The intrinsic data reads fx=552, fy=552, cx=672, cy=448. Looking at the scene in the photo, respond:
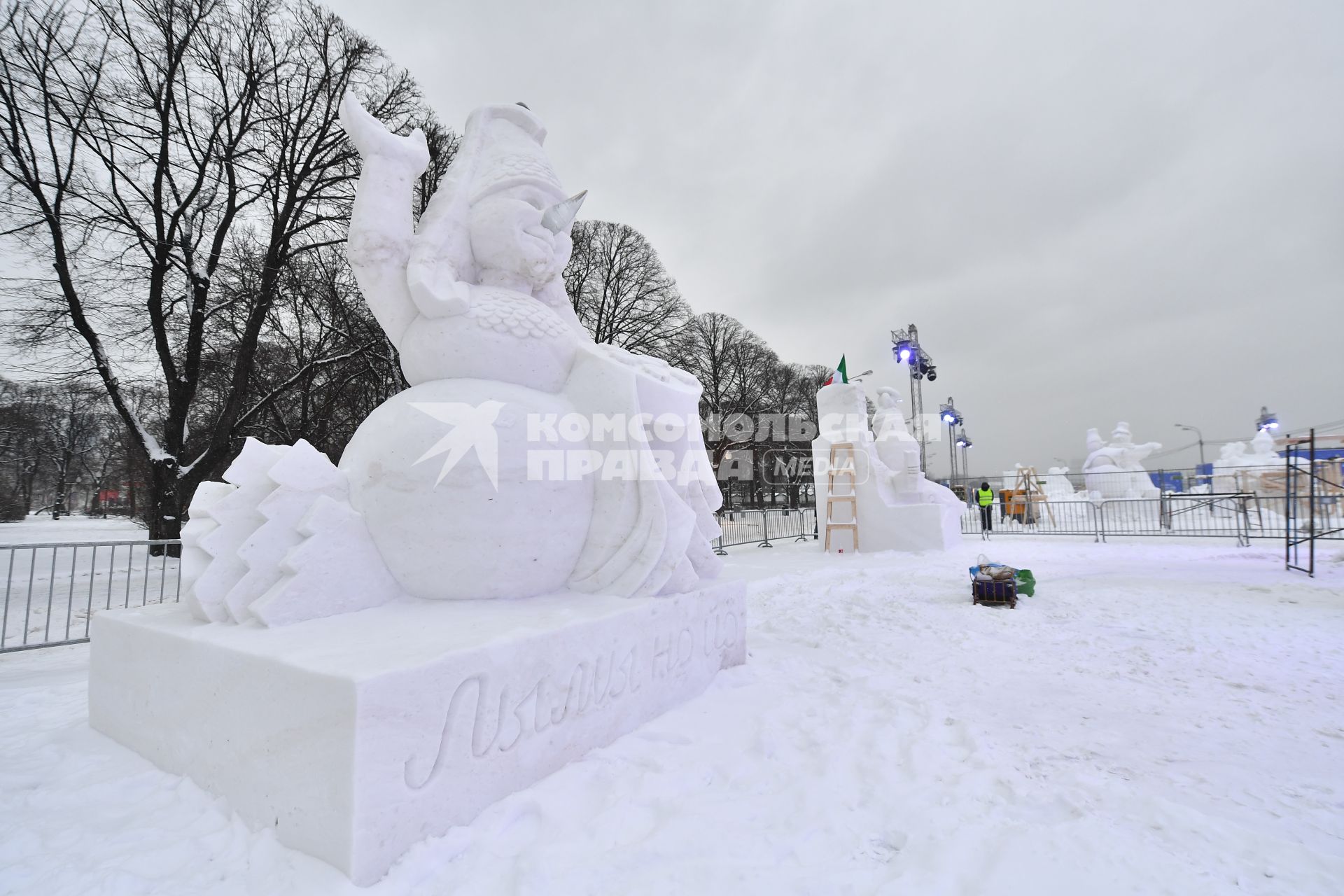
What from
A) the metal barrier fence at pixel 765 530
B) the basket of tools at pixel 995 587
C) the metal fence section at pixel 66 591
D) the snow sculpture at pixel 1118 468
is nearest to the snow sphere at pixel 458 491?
the metal fence section at pixel 66 591

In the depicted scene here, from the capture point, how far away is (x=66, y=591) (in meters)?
7.44

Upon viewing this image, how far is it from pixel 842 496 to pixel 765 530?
2.46 m

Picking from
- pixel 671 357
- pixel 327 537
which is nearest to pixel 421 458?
pixel 327 537

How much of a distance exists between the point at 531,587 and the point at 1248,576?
31.0 feet

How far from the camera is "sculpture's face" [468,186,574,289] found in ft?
10.2

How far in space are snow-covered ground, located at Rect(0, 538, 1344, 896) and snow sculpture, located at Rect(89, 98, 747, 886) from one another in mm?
180

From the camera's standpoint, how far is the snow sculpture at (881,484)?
11164 millimetres

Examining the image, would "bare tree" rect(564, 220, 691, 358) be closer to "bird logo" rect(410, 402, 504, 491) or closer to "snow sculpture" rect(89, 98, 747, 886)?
"snow sculpture" rect(89, 98, 747, 886)

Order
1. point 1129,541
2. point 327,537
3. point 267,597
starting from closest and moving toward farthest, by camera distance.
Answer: point 267,597, point 327,537, point 1129,541

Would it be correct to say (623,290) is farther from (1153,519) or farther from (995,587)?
(1153,519)

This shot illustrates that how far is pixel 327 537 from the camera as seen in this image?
2.43m

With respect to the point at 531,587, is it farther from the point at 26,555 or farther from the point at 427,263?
the point at 26,555

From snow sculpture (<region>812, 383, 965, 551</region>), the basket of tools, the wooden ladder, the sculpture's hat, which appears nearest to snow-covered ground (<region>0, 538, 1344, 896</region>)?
the basket of tools

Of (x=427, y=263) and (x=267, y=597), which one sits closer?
(x=267, y=597)
